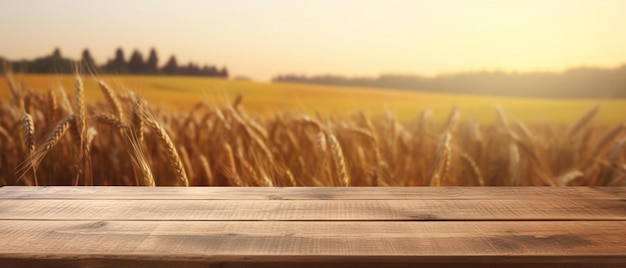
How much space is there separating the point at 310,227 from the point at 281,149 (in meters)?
1.31

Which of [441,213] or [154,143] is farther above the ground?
[441,213]

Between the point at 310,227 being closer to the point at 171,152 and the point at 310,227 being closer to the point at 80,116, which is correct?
the point at 171,152

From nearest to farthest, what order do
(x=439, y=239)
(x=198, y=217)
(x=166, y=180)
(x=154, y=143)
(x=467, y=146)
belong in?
1. (x=439, y=239)
2. (x=198, y=217)
3. (x=166, y=180)
4. (x=154, y=143)
5. (x=467, y=146)

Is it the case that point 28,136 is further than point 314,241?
Yes

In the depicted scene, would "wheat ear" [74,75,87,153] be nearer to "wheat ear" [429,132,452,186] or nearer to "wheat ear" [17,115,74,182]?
"wheat ear" [17,115,74,182]

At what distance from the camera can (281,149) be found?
2.29 m

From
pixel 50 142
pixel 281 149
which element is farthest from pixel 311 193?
pixel 281 149

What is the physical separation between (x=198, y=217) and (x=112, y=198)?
0.84ft

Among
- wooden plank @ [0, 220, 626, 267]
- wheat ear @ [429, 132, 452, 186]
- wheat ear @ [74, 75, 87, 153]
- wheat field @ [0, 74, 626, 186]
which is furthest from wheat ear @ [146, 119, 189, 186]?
wheat ear @ [429, 132, 452, 186]

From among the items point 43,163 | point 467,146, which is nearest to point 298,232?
point 43,163

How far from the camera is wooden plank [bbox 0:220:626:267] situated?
2.78 feet

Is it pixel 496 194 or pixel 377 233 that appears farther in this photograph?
pixel 496 194

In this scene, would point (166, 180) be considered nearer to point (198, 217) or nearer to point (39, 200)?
point (39, 200)

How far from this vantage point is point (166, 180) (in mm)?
2025
